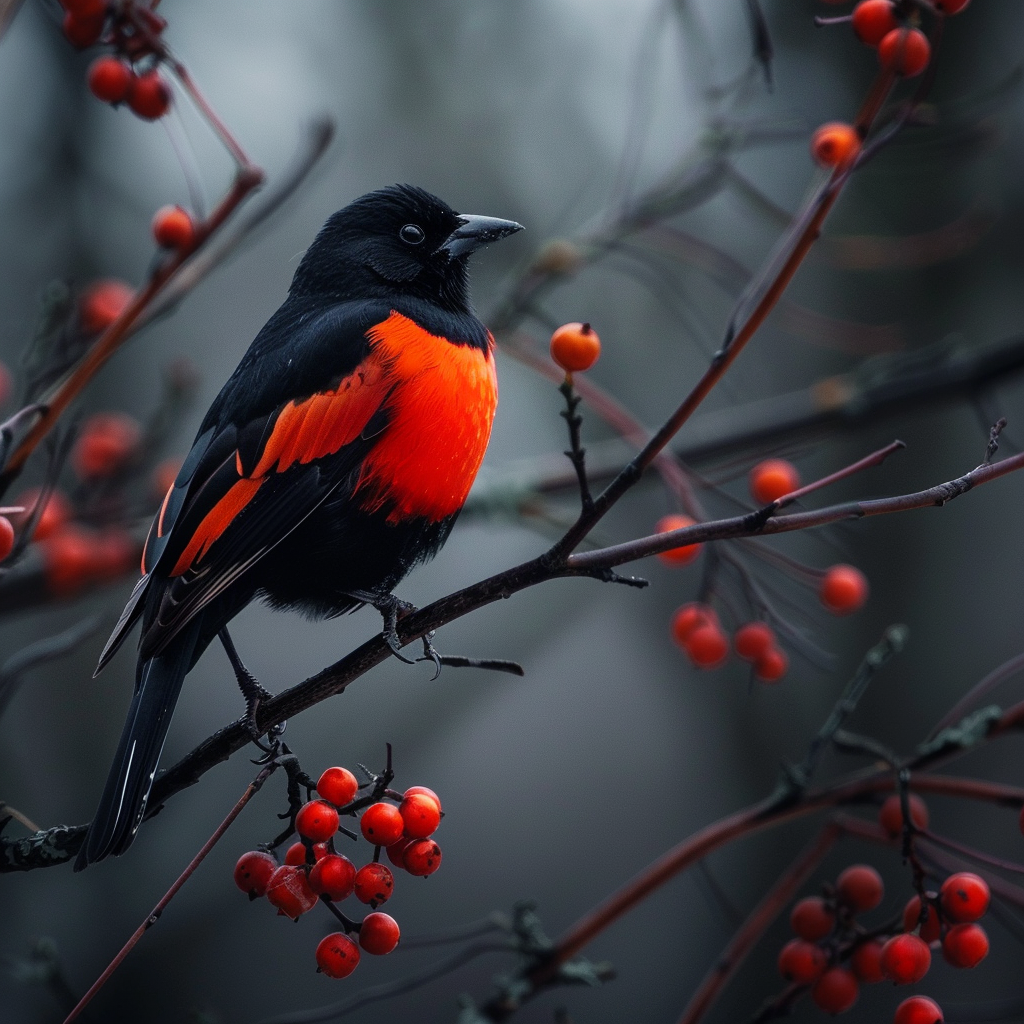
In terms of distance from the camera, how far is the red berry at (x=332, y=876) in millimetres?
1283

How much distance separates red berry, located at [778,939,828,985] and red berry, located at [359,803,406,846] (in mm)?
593

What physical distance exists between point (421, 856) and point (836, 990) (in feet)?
2.05

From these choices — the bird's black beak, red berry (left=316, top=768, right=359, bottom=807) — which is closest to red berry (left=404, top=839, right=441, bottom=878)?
red berry (left=316, top=768, right=359, bottom=807)

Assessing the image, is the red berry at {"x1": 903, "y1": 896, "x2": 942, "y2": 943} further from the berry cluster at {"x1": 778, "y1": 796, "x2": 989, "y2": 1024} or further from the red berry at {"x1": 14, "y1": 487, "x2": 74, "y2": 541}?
the red berry at {"x1": 14, "y1": 487, "x2": 74, "y2": 541}

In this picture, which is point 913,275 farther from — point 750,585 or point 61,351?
point 61,351

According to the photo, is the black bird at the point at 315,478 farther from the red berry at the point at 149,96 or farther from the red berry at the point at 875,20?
the red berry at the point at 875,20

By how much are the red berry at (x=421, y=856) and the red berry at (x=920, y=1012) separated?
63 cm

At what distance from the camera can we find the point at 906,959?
135cm

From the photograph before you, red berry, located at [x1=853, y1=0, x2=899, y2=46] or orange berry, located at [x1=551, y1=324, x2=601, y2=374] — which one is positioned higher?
red berry, located at [x1=853, y1=0, x2=899, y2=46]

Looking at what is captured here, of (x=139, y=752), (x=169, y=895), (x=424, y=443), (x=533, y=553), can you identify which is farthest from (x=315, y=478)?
(x=533, y=553)

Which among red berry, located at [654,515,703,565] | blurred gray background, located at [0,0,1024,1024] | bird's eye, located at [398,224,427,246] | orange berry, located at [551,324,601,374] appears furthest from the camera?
blurred gray background, located at [0,0,1024,1024]

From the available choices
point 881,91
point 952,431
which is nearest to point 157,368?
point 952,431

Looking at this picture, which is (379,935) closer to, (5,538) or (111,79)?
(5,538)

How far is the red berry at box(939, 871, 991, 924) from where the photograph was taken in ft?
4.56
